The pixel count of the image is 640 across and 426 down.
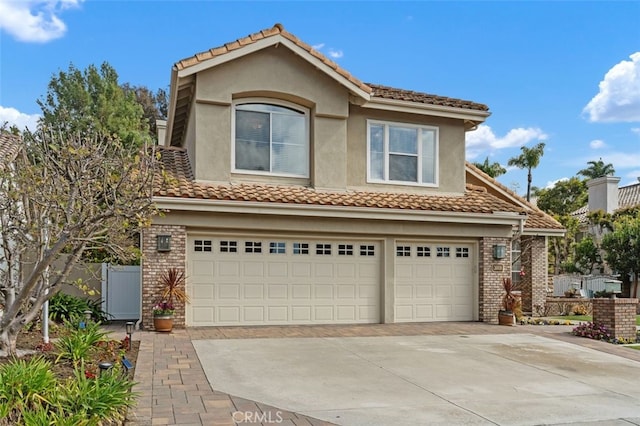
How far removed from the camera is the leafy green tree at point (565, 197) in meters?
42.7

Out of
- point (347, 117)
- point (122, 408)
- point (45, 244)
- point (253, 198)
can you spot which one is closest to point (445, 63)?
point (347, 117)

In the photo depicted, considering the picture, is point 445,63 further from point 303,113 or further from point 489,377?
point 489,377

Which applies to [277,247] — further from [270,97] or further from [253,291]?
[270,97]

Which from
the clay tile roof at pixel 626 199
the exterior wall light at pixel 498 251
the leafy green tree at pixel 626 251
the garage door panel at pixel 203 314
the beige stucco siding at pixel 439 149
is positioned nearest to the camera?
the garage door panel at pixel 203 314

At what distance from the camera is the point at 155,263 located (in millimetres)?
12859

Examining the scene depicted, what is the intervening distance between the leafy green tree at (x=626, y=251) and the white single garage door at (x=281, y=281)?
15.6 meters

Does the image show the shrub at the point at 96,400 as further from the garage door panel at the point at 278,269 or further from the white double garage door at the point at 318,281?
the garage door panel at the point at 278,269

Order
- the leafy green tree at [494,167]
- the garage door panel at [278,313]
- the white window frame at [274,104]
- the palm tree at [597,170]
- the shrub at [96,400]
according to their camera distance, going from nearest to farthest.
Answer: the shrub at [96,400] < the garage door panel at [278,313] < the white window frame at [274,104] < the leafy green tree at [494,167] < the palm tree at [597,170]

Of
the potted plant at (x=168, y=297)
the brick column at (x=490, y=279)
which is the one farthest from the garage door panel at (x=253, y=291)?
the brick column at (x=490, y=279)

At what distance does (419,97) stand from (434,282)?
5350 millimetres

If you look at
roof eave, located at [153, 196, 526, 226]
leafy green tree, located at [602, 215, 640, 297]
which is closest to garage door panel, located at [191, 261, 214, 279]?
roof eave, located at [153, 196, 526, 226]

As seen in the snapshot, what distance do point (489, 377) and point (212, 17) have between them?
36.7ft

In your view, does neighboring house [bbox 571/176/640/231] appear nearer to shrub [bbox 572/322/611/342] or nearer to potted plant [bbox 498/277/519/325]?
potted plant [bbox 498/277/519/325]

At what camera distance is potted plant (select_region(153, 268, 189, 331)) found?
1236 cm
